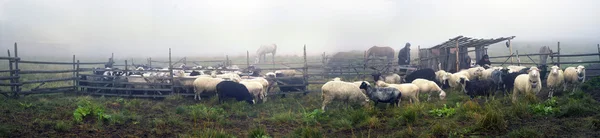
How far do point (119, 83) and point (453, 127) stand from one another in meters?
12.3

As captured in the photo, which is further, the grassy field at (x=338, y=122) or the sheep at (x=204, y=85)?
the sheep at (x=204, y=85)

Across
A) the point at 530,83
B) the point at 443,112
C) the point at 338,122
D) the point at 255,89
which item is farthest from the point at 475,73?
the point at 338,122

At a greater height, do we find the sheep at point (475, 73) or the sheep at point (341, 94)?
the sheep at point (475, 73)

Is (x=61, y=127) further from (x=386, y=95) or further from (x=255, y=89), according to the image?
(x=386, y=95)

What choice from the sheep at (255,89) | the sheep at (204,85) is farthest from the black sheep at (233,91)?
the sheep at (204,85)

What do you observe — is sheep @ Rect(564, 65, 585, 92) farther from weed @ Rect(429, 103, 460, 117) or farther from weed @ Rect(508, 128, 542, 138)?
weed @ Rect(508, 128, 542, 138)

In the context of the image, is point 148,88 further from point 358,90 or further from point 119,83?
point 358,90

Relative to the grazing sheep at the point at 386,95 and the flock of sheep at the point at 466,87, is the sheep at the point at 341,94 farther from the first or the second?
the grazing sheep at the point at 386,95

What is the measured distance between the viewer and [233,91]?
12398 millimetres

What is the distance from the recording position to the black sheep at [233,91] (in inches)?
486

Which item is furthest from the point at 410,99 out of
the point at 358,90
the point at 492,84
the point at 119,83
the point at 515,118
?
the point at 119,83

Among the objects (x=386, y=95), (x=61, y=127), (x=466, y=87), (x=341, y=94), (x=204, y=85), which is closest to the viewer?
(x=61, y=127)

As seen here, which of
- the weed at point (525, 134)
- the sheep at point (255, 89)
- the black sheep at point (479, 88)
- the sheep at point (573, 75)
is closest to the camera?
the weed at point (525, 134)

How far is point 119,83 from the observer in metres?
14.2
